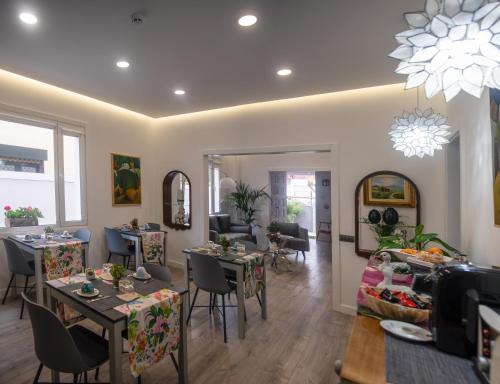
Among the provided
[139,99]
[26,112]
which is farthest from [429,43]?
[26,112]

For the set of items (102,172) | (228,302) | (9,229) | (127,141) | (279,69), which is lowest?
(228,302)

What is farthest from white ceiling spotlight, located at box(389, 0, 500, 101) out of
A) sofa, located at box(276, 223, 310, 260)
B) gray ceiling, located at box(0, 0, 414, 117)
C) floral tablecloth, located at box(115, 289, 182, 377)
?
sofa, located at box(276, 223, 310, 260)

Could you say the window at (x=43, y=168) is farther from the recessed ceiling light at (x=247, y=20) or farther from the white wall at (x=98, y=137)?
the recessed ceiling light at (x=247, y=20)

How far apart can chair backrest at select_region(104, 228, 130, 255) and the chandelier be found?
3.90 metres

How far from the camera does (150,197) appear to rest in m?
5.17

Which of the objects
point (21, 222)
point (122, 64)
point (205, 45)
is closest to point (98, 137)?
point (21, 222)

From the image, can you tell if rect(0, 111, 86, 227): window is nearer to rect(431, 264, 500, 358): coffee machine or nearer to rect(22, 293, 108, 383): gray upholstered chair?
rect(22, 293, 108, 383): gray upholstered chair

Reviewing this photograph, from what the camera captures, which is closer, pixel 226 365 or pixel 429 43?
pixel 429 43

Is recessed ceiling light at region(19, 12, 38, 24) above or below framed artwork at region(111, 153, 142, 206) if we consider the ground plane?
above

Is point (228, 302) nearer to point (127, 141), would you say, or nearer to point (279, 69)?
point (279, 69)

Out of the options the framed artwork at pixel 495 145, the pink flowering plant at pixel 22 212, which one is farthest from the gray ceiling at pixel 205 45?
the pink flowering plant at pixel 22 212

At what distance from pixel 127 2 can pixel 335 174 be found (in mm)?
2743

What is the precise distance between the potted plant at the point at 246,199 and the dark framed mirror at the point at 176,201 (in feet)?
8.62

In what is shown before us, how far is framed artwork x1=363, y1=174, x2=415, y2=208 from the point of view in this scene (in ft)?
9.97
